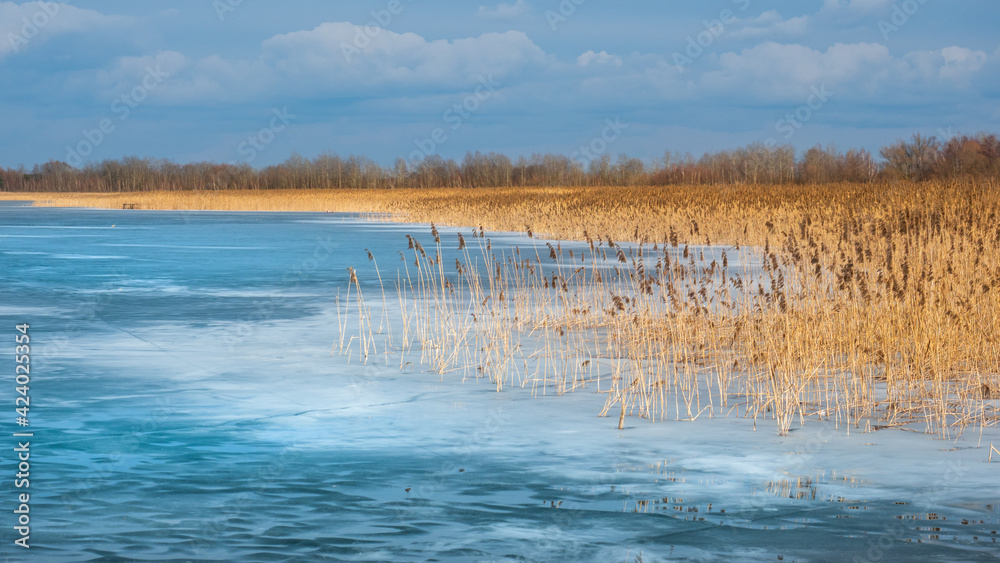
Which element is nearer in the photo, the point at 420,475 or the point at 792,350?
the point at 420,475

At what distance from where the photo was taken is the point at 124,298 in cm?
1263

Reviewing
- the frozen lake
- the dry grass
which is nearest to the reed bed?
the dry grass

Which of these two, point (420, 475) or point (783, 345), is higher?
point (783, 345)

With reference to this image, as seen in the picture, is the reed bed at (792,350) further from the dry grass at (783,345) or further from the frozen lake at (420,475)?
the frozen lake at (420,475)

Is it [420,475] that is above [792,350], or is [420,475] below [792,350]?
below

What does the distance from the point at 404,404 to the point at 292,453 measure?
56.3 inches

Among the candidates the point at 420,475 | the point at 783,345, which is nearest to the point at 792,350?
the point at 783,345

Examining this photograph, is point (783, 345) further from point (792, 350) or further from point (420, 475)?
point (420, 475)

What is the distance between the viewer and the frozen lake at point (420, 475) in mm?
3764

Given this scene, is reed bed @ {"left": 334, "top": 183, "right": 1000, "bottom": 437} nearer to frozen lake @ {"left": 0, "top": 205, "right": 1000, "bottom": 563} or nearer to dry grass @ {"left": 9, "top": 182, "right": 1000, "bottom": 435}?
dry grass @ {"left": 9, "top": 182, "right": 1000, "bottom": 435}

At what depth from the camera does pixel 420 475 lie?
4746 millimetres

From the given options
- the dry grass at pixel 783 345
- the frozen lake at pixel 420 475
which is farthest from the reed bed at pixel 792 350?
the frozen lake at pixel 420 475

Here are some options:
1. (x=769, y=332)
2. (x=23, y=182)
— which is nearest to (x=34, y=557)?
(x=769, y=332)

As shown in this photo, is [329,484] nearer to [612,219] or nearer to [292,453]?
[292,453]
